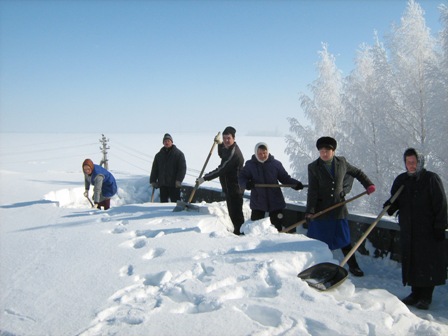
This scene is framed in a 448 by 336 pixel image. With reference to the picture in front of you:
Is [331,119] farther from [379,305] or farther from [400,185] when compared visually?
[379,305]

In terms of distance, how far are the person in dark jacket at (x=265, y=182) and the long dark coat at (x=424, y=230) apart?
5.70 ft

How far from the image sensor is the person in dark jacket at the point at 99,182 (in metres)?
6.01

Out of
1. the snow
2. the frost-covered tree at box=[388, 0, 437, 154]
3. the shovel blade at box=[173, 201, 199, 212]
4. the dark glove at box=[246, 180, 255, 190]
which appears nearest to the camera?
the snow

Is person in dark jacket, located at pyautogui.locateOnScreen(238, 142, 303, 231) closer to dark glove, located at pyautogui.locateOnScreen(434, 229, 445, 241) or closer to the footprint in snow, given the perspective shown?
the footprint in snow

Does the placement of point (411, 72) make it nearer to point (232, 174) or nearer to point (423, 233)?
point (232, 174)

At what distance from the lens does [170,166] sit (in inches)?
290

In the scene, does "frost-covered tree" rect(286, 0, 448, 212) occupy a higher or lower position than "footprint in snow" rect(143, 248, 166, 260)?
higher

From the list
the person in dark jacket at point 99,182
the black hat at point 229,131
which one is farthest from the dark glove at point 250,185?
the person in dark jacket at point 99,182

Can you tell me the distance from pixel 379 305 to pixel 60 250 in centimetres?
344

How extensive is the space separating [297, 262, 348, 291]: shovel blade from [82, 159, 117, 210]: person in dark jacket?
167 inches

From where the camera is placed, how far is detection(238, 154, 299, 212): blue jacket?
5.08m

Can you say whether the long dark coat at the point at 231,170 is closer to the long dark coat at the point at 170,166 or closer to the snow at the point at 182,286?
the snow at the point at 182,286

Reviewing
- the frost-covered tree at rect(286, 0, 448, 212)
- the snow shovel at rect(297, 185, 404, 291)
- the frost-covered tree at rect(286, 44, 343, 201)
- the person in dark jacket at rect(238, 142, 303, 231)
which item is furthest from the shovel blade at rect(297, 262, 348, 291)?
the frost-covered tree at rect(286, 44, 343, 201)

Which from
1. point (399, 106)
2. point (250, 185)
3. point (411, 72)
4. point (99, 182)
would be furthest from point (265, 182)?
point (411, 72)
